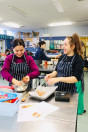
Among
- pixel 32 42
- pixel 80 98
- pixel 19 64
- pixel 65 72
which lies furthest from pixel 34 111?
pixel 32 42

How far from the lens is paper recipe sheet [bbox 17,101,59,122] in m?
1.00

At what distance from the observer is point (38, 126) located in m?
0.90

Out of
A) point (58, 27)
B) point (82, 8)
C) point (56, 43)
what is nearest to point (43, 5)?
point (82, 8)

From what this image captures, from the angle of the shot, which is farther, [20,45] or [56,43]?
[56,43]

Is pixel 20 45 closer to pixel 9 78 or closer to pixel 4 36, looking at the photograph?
pixel 9 78

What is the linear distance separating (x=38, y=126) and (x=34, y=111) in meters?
0.21

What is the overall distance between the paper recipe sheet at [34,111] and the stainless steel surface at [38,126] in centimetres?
6

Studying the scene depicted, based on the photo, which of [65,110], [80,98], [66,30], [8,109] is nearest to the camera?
[8,109]

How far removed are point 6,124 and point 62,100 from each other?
600 millimetres

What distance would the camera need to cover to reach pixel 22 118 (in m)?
0.99

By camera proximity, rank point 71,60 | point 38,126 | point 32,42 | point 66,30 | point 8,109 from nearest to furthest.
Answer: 1. point 38,126
2. point 8,109
3. point 71,60
4. point 32,42
5. point 66,30

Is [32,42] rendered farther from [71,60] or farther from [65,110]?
[65,110]

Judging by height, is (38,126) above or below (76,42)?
below

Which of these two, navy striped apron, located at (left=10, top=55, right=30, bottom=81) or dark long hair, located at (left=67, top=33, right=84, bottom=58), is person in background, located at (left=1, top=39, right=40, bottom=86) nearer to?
navy striped apron, located at (left=10, top=55, right=30, bottom=81)
